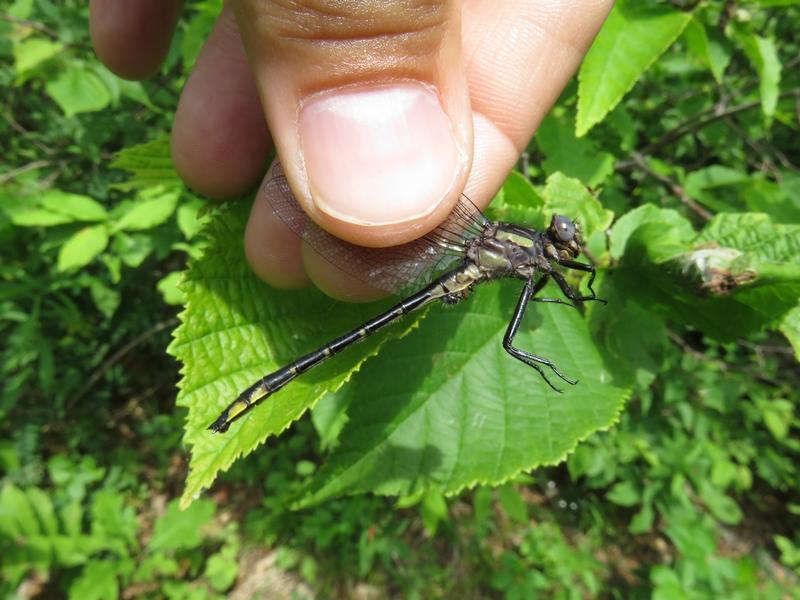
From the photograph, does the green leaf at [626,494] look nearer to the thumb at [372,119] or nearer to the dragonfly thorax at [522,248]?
the dragonfly thorax at [522,248]

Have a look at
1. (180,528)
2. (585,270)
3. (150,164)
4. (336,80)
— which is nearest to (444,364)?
(585,270)

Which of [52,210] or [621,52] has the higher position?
[621,52]

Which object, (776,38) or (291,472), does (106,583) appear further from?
(776,38)

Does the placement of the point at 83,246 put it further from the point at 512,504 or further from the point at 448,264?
the point at 512,504

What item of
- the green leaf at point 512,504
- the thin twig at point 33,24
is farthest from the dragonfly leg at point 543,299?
the thin twig at point 33,24

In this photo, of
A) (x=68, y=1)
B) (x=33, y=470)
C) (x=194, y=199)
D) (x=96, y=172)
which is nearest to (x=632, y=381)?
(x=194, y=199)

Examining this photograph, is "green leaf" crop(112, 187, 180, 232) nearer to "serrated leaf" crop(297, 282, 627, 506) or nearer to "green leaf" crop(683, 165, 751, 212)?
"serrated leaf" crop(297, 282, 627, 506)
